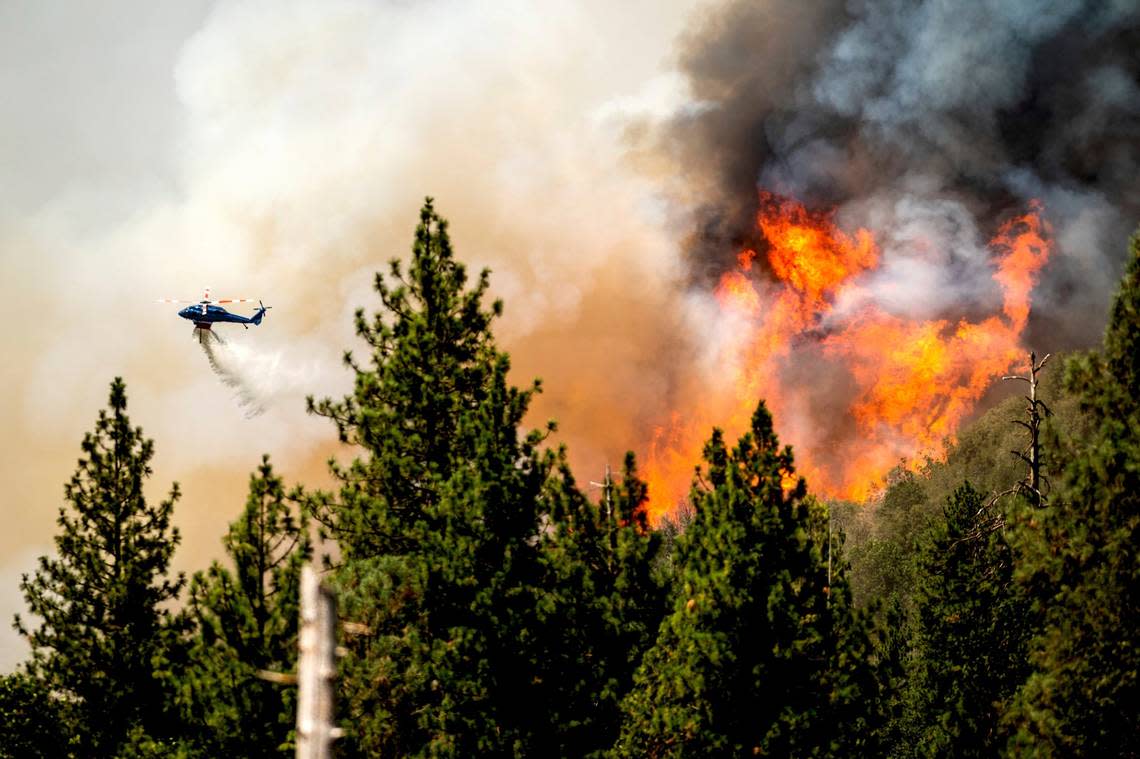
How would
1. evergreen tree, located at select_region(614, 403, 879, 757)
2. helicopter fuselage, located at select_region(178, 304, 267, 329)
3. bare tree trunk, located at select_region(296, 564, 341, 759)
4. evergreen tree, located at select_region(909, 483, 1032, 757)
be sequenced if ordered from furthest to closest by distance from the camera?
helicopter fuselage, located at select_region(178, 304, 267, 329) < evergreen tree, located at select_region(909, 483, 1032, 757) < evergreen tree, located at select_region(614, 403, 879, 757) < bare tree trunk, located at select_region(296, 564, 341, 759)

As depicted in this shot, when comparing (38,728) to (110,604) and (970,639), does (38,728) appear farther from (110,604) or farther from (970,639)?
(970,639)

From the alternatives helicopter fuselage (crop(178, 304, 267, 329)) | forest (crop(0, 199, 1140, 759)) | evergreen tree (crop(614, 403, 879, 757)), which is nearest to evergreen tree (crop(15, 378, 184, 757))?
forest (crop(0, 199, 1140, 759))

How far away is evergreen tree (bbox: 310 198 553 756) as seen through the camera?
23.9 m

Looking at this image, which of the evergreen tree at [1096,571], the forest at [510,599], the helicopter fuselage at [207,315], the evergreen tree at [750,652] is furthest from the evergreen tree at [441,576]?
the helicopter fuselage at [207,315]

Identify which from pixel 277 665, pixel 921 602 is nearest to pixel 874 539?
pixel 921 602

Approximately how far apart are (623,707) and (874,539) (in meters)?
82.3

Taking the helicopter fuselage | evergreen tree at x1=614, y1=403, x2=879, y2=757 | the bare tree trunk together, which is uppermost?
the helicopter fuselage

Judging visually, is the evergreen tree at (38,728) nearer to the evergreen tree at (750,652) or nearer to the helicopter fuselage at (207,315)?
the evergreen tree at (750,652)

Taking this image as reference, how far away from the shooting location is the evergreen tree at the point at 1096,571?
66.4ft

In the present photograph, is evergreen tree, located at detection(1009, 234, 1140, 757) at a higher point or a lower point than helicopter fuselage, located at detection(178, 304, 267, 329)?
lower

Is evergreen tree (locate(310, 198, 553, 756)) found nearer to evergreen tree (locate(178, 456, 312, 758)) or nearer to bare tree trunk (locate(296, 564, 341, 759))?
evergreen tree (locate(178, 456, 312, 758))

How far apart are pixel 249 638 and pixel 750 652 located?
33.5ft

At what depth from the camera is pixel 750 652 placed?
23.2 metres

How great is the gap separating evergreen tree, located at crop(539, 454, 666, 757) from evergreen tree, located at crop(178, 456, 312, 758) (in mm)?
5857
